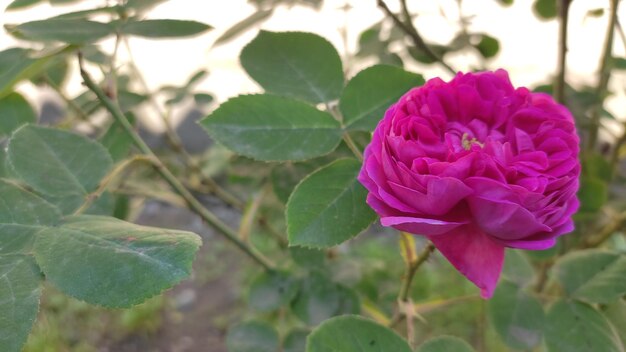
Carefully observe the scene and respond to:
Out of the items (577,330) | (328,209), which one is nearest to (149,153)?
(328,209)

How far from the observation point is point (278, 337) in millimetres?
759

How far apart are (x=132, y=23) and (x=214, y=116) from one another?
0.49ft

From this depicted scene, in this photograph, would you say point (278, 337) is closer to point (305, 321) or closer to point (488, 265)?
point (305, 321)

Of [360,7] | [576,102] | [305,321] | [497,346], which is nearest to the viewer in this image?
[305,321]

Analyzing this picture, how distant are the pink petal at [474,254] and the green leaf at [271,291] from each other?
0.38 meters

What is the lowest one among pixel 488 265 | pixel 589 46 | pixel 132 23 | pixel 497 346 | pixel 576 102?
pixel 497 346

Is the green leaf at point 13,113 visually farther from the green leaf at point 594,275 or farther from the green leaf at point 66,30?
the green leaf at point 594,275

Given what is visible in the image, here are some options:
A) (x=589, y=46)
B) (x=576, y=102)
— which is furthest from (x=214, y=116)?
(x=589, y=46)

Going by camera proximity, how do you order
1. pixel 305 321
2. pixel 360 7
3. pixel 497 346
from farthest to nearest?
pixel 497 346 → pixel 360 7 → pixel 305 321

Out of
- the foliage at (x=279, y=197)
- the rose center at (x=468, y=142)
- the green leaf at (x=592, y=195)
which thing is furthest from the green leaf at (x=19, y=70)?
the green leaf at (x=592, y=195)

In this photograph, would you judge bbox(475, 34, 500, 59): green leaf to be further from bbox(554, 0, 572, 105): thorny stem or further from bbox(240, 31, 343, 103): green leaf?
bbox(240, 31, 343, 103): green leaf

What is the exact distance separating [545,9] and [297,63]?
1.56ft

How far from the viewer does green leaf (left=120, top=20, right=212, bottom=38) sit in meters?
0.56

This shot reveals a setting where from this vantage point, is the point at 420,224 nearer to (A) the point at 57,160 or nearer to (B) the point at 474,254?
(B) the point at 474,254
